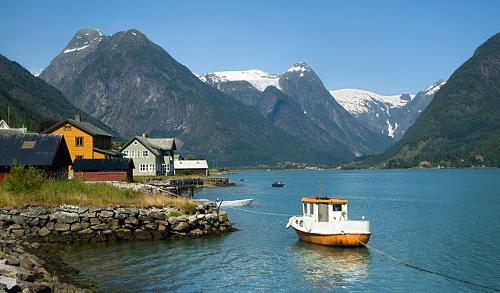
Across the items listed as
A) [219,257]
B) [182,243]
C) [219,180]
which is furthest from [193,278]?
[219,180]

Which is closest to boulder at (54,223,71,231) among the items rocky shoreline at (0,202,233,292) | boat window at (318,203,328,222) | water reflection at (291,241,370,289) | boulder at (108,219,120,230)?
rocky shoreline at (0,202,233,292)

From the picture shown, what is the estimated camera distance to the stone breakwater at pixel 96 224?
140 feet

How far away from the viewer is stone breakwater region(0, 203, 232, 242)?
1684 inches

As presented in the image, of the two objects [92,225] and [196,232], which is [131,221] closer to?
[92,225]

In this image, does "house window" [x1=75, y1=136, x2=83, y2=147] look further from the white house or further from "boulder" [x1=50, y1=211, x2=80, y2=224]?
the white house

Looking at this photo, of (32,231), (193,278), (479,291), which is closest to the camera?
(479,291)

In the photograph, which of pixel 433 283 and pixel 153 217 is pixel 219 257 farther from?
pixel 433 283

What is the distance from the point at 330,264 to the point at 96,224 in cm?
1863

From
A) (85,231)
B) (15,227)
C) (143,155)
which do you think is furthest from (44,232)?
(143,155)

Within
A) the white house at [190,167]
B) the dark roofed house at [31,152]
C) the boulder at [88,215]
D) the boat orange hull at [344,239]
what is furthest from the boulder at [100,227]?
the white house at [190,167]

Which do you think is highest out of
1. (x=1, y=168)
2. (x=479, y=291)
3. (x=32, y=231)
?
(x=1, y=168)

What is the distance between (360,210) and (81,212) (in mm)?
48576

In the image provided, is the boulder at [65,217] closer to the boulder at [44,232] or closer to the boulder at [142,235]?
the boulder at [44,232]

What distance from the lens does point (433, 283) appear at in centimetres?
3297
